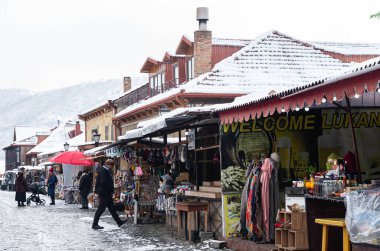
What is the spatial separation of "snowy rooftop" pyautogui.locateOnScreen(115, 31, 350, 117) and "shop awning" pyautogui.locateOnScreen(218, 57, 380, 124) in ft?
43.7

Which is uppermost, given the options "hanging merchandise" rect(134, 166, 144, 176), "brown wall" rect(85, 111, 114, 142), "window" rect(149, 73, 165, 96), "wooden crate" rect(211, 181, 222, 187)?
"window" rect(149, 73, 165, 96)

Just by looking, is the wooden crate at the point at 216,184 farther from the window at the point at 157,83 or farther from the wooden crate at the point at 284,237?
→ the window at the point at 157,83

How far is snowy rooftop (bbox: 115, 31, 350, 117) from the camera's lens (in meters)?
26.2

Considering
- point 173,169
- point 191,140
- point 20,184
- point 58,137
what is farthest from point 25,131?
point 191,140

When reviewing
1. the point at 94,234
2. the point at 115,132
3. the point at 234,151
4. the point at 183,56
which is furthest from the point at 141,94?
the point at 234,151

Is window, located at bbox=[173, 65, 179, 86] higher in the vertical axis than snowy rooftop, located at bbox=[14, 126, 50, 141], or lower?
lower

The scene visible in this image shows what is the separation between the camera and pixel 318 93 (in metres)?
8.92

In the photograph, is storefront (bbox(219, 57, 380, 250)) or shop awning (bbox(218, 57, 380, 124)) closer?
shop awning (bbox(218, 57, 380, 124))

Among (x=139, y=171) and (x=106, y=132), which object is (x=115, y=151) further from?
(x=106, y=132)

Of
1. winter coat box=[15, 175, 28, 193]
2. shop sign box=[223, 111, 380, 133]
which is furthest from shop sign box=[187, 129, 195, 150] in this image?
winter coat box=[15, 175, 28, 193]

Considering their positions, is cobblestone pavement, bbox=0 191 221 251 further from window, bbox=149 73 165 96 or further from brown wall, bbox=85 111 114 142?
brown wall, bbox=85 111 114 142

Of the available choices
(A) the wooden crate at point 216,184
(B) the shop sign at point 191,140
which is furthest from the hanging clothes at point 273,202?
(B) the shop sign at point 191,140

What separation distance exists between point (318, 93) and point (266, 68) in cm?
1923

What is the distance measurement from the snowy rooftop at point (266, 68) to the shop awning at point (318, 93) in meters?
13.3
